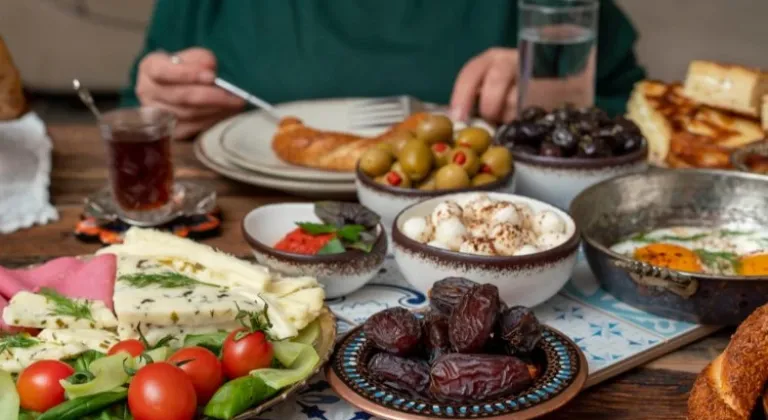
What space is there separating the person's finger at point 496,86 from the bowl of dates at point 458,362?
1127 millimetres

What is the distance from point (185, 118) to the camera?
2.35 meters

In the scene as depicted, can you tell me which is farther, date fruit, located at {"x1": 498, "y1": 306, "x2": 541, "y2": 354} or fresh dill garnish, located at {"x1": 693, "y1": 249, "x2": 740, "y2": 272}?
fresh dill garnish, located at {"x1": 693, "y1": 249, "x2": 740, "y2": 272}

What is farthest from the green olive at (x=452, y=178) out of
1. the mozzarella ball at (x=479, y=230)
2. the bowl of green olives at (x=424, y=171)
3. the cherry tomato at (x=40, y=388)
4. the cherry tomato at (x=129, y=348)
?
the cherry tomato at (x=40, y=388)

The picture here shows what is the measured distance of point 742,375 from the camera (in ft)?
3.06

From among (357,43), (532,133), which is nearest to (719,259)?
(532,133)

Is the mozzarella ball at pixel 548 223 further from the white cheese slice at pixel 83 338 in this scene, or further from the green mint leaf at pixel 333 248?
the white cheese slice at pixel 83 338

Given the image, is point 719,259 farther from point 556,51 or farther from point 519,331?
point 556,51

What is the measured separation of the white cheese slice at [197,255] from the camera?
125 cm

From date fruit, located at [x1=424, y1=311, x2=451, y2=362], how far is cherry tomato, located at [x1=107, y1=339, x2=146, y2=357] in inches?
13.1

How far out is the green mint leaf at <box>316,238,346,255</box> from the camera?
1403 millimetres

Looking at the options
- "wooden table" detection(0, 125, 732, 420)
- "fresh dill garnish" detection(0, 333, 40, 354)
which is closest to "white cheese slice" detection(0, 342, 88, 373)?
"fresh dill garnish" detection(0, 333, 40, 354)

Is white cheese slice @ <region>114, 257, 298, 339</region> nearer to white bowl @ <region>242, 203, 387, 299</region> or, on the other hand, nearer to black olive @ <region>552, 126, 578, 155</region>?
white bowl @ <region>242, 203, 387, 299</region>

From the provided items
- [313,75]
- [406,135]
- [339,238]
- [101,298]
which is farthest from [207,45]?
[101,298]

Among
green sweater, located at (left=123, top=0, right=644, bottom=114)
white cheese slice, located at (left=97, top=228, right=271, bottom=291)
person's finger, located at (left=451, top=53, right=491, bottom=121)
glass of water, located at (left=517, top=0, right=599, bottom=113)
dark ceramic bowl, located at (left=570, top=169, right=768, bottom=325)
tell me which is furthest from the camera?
green sweater, located at (left=123, top=0, right=644, bottom=114)
